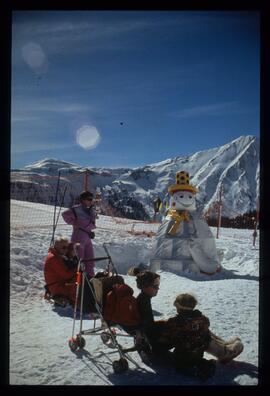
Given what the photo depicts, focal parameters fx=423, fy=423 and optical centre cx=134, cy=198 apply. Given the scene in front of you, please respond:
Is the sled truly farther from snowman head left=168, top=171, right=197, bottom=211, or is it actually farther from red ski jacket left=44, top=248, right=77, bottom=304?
snowman head left=168, top=171, right=197, bottom=211

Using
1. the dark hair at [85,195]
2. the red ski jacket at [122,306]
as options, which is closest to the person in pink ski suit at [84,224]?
the dark hair at [85,195]

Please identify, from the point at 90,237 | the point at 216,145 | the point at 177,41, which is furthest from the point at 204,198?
the point at 177,41

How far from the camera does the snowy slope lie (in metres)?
2.99

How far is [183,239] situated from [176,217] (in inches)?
8.1

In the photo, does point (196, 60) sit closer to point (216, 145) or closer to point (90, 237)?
point (216, 145)

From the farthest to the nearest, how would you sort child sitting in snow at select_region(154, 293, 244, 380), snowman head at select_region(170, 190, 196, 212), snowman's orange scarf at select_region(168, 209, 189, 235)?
snowman's orange scarf at select_region(168, 209, 189, 235), snowman head at select_region(170, 190, 196, 212), child sitting in snow at select_region(154, 293, 244, 380)

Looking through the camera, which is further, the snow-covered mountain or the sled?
the snow-covered mountain

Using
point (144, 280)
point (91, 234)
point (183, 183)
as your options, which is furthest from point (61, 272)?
point (183, 183)

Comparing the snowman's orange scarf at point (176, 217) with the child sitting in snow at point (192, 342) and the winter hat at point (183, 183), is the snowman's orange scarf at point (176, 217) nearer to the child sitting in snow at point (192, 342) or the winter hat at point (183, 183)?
the winter hat at point (183, 183)

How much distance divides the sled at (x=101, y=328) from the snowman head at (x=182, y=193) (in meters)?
0.72

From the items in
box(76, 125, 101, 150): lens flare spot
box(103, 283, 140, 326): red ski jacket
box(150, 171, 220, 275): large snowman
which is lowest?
box(103, 283, 140, 326): red ski jacket

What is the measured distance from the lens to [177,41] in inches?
127

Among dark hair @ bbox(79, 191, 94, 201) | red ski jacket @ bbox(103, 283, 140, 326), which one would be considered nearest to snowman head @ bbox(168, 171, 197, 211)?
dark hair @ bbox(79, 191, 94, 201)

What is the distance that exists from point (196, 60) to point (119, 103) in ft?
2.22
